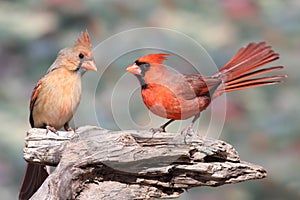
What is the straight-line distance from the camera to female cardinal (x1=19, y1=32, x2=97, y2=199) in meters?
1.98

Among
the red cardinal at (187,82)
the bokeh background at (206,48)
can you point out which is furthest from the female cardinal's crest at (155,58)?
the bokeh background at (206,48)

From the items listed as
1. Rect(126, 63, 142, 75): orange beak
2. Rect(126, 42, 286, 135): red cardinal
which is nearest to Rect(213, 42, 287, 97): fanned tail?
Rect(126, 42, 286, 135): red cardinal

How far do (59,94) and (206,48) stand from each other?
1.69 m

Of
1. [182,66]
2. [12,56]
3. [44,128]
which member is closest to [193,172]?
[182,66]

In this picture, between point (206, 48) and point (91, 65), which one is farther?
point (206, 48)

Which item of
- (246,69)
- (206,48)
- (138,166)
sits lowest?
(138,166)

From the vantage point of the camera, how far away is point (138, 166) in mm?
1848

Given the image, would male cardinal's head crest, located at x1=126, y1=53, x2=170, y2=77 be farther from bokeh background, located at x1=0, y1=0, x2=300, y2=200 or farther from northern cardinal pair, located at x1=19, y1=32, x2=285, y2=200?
bokeh background, located at x1=0, y1=0, x2=300, y2=200

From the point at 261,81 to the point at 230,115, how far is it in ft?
6.09

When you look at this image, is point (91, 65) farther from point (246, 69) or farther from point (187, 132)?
point (246, 69)

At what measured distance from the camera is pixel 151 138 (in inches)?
72.7

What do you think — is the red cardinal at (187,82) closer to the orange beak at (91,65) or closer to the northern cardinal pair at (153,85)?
the northern cardinal pair at (153,85)

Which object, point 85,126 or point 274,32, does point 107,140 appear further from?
point 274,32

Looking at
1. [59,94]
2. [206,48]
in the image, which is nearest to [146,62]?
[59,94]
